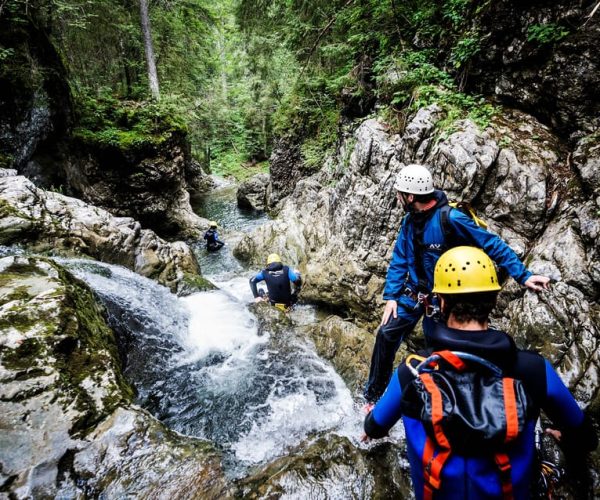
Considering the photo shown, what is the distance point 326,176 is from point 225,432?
31.9 feet

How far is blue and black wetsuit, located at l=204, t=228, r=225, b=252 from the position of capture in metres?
13.9

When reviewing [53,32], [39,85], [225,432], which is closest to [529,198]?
[225,432]

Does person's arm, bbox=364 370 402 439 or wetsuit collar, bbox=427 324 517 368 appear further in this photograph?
person's arm, bbox=364 370 402 439

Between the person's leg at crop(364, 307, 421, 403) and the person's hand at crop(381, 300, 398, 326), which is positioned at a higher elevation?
the person's hand at crop(381, 300, 398, 326)

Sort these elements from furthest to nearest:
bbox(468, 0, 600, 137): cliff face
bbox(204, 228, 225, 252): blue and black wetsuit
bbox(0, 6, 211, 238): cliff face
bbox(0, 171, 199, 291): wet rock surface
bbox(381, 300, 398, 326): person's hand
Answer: bbox(204, 228, 225, 252): blue and black wetsuit → bbox(0, 6, 211, 238): cliff face → bbox(0, 171, 199, 291): wet rock surface → bbox(468, 0, 600, 137): cliff face → bbox(381, 300, 398, 326): person's hand

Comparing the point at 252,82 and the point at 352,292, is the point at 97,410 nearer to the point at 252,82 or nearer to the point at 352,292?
the point at 352,292

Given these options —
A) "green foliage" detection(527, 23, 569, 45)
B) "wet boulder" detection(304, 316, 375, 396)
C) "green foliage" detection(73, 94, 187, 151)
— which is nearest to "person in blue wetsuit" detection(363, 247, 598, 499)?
"wet boulder" detection(304, 316, 375, 396)

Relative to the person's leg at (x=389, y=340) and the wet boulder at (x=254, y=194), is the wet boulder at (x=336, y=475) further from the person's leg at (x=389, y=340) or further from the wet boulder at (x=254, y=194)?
the wet boulder at (x=254, y=194)

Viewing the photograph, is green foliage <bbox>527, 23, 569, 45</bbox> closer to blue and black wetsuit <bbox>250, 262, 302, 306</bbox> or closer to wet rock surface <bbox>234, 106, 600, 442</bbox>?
wet rock surface <bbox>234, 106, 600, 442</bbox>

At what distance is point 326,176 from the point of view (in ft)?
39.9

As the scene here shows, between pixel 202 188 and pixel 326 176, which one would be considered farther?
pixel 202 188

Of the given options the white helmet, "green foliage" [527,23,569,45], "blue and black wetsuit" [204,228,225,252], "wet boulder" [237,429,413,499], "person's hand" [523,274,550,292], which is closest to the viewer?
"person's hand" [523,274,550,292]

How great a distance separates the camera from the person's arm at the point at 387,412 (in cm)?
203

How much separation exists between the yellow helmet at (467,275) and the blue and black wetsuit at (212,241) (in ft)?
41.9
